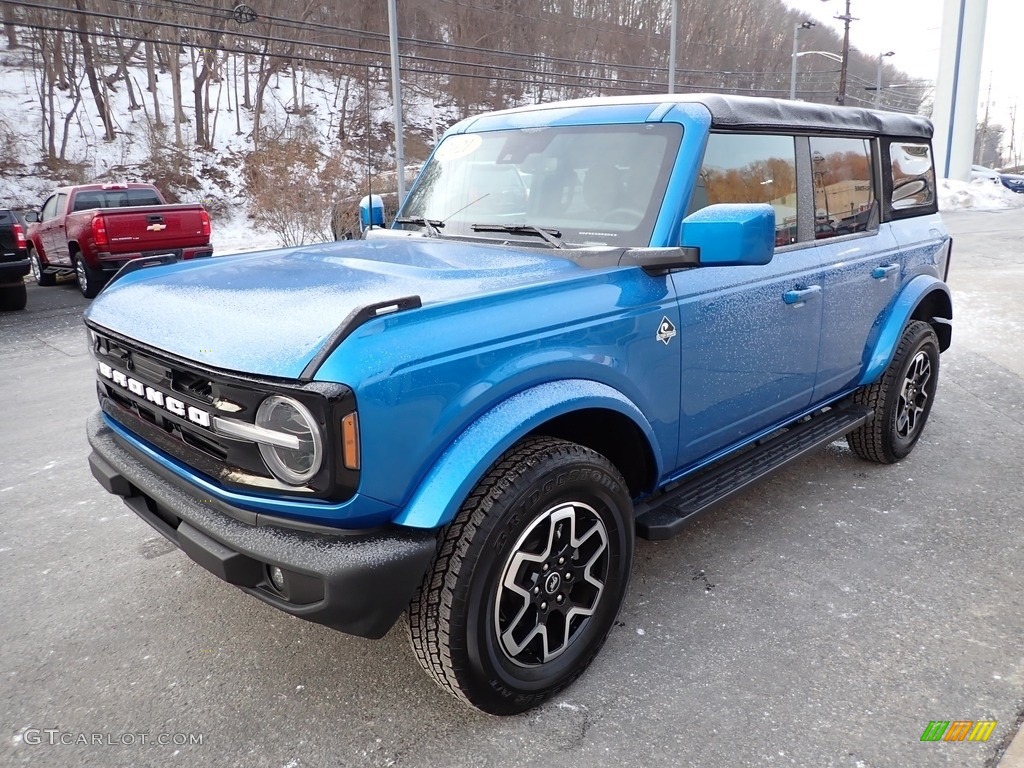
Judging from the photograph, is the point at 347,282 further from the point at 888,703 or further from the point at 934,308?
the point at 934,308

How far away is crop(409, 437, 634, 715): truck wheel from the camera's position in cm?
214

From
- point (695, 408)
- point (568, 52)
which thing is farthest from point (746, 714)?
point (568, 52)

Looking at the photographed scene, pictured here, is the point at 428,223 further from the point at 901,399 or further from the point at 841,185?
the point at 901,399

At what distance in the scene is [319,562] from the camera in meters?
1.96

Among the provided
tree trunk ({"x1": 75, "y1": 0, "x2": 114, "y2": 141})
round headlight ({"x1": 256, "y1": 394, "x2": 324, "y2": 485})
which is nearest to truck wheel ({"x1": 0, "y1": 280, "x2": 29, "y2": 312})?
round headlight ({"x1": 256, "y1": 394, "x2": 324, "y2": 485})

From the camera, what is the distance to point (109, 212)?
11.3 meters

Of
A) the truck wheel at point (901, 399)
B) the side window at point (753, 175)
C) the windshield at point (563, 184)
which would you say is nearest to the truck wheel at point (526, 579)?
the windshield at point (563, 184)

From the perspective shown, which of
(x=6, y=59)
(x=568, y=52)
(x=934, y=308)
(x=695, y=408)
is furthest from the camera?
(x=568, y=52)

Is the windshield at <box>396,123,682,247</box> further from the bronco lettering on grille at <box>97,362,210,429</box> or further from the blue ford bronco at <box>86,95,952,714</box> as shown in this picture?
the bronco lettering on grille at <box>97,362,210,429</box>

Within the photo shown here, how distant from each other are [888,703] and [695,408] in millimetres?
1188

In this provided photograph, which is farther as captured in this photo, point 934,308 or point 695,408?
point 934,308

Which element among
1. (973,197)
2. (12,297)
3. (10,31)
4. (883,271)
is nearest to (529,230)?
(883,271)

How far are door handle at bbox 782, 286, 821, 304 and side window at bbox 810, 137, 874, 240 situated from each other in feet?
1.01

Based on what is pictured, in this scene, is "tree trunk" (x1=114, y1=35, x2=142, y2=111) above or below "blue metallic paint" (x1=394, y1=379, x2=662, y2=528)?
above
